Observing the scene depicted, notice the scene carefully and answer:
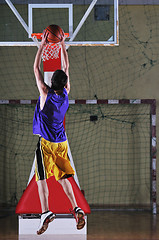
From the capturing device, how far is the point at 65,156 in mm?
5324

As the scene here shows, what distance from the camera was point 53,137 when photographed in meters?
5.28

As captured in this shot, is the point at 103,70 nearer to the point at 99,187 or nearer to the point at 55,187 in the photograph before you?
the point at 99,187

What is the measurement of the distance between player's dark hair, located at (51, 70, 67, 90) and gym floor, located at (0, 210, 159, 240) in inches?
88.8

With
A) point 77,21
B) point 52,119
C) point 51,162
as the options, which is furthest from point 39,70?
point 77,21

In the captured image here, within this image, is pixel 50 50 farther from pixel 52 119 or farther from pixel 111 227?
pixel 111 227

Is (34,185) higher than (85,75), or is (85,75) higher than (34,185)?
(85,75)

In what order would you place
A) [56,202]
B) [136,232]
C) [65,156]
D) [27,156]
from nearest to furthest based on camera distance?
[65,156]
[56,202]
[136,232]
[27,156]

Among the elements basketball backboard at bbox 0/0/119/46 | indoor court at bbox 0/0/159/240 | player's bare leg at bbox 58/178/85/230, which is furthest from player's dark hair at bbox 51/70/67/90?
basketball backboard at bbox 0/0/119/46

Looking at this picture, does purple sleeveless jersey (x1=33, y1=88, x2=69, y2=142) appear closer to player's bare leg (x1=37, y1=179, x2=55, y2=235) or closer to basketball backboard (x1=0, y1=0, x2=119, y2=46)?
player's bare leg (x1=37, y1=179, x2=55, y2=235)

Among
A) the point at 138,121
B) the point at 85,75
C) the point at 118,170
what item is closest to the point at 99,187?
the point at 118,170

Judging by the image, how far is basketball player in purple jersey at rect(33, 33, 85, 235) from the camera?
509cm

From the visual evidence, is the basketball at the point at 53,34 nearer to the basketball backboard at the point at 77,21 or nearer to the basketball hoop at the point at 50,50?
the basketball hoop at the point at 50,50

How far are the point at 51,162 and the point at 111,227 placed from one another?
230cm

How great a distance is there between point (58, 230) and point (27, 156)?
2.40m
